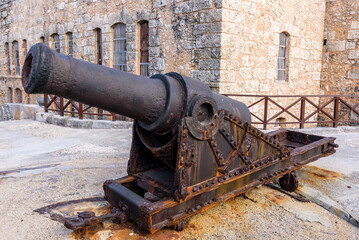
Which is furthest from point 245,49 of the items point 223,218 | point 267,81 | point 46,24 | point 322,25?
point 46,24

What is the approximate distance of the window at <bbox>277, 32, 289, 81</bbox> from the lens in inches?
346

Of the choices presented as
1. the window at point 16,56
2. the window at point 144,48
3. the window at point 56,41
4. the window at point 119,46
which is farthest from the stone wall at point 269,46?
the window at point 16,56

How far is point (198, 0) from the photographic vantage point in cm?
669

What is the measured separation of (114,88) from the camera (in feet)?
6.91

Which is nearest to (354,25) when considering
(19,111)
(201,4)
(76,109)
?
(201,4)

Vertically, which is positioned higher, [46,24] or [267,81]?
[46,24]

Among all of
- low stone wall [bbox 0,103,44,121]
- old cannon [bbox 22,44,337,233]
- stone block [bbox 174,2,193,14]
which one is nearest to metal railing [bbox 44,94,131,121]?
low stone wall [bbox 0,103,44,121]

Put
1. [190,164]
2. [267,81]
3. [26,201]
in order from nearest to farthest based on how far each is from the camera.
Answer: [190,164] < [26,201] < [267,81]

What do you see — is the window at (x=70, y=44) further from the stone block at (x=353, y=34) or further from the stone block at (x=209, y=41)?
the stone block at (x=353, y=34)

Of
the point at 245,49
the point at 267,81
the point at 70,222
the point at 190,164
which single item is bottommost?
the point at 70,222

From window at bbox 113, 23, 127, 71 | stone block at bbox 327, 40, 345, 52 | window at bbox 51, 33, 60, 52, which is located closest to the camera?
window at bbox 113, 23, 127, 71

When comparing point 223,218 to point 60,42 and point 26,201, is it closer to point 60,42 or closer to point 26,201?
point 26,201

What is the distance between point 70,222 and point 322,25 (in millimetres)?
10422

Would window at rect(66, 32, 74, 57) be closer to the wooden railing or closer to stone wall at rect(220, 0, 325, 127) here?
the wooden railing
